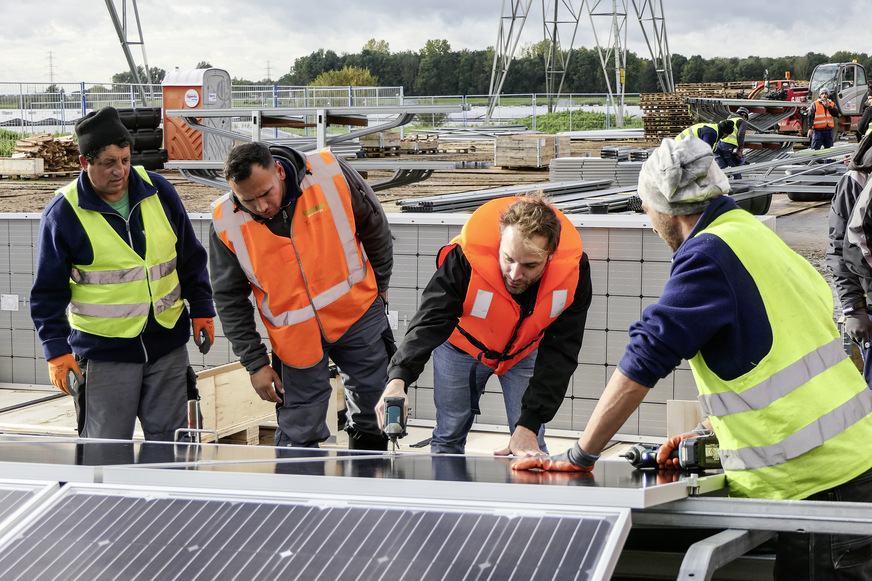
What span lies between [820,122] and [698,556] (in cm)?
2119

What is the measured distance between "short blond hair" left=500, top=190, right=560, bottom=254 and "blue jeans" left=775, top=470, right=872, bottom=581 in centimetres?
137

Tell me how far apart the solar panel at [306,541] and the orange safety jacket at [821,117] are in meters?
21.2

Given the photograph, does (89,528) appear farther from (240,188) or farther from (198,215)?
(198,215)

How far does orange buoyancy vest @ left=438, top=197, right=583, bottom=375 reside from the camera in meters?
3.63

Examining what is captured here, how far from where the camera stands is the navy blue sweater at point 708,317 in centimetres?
224

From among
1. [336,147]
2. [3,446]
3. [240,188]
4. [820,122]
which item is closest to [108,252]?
[240,188]

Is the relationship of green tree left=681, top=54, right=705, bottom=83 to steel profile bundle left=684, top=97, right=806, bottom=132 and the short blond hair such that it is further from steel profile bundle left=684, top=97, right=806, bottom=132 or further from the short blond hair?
the short blond hair

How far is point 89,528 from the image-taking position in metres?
2.11

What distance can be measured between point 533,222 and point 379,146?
52.6ft

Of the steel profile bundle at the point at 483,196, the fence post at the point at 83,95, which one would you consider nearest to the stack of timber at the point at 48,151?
the fence post at the point at 83,95

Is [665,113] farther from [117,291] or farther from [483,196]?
[117,291]

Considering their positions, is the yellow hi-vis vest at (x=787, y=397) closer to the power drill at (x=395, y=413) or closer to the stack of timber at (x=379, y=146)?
the power drill at (x=395, y=413)

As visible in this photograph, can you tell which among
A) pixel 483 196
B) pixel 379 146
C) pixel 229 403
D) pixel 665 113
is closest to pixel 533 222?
pixel 229 403

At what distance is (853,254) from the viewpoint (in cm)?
529
